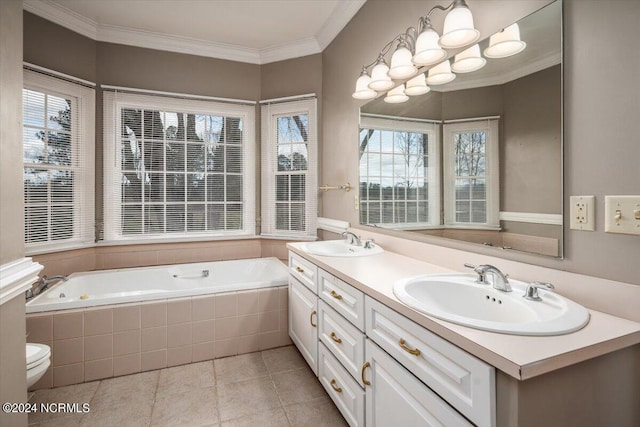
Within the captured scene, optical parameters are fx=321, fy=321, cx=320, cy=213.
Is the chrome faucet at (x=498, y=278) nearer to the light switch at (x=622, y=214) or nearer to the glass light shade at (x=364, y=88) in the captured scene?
the light switch at (x=622, y=214)

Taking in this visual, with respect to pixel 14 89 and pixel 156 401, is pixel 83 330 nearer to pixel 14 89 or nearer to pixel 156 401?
pixel 156 401

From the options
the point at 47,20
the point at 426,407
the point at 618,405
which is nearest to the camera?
the point at 618,405

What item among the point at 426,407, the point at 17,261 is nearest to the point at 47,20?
the point at 17,261

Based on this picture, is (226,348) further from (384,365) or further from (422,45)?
(422,45)

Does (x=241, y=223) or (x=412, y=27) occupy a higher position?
(x=412, y=27)

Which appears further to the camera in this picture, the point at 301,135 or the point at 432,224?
the point at 301,135

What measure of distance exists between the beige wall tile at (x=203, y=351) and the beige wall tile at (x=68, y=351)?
26.7 inches

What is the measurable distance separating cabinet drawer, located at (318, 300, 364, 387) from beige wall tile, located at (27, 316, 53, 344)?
1.68 meters

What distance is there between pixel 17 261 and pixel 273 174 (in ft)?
8.31

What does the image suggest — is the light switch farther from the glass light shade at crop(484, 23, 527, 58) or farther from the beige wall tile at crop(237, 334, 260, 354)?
the beige wall tile at crop(237, 334, 260, 354)

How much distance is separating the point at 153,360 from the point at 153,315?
31 centimetres

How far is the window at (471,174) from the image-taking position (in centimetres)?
136

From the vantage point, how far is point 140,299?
2201 millimetres

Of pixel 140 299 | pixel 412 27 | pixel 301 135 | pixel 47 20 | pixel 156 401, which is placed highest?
pixel 47 20
